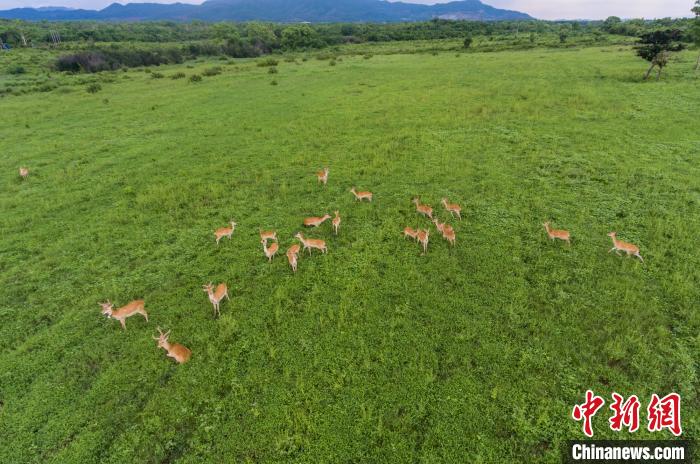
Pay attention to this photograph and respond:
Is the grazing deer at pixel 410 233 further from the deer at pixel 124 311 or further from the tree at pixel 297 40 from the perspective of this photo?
the tree at pixel 297 40

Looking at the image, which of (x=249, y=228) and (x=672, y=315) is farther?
(x=249, y=228)

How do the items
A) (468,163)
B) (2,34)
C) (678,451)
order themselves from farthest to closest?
(2,34) < (468,163) < (678,451)

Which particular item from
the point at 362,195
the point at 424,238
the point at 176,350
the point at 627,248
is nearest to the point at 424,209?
the point at 424,238

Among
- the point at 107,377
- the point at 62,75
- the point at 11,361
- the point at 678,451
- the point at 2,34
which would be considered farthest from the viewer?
the point at 2,34

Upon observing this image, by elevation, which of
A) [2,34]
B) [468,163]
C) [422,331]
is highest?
[2,34]

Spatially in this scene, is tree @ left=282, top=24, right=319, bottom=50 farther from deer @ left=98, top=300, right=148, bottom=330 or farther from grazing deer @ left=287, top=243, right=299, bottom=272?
deer @ left=98, top=300, right=148, bottom=330

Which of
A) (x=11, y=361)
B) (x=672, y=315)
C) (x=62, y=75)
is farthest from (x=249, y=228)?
(x=62, y=75)

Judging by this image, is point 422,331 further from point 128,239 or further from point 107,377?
point 128,239

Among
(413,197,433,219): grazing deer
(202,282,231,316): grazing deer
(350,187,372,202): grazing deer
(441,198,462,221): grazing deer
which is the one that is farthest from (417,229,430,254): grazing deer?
(202,282,231,316): grazing deer

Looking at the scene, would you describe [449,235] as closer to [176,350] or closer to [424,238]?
[424,238]
